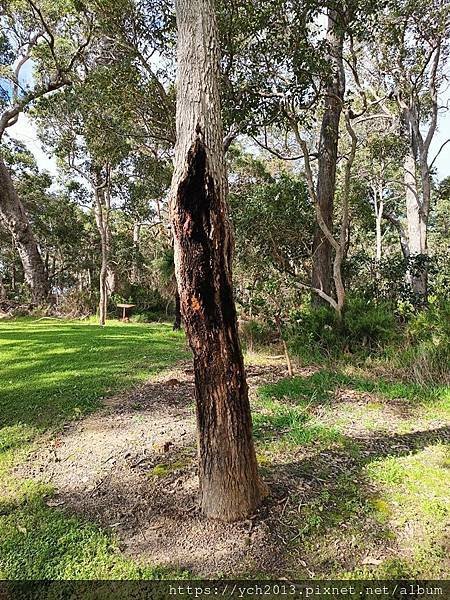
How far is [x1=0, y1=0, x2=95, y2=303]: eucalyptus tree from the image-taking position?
37.3ft

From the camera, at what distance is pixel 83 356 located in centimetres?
567

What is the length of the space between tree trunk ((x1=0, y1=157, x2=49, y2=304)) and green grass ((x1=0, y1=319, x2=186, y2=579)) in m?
6.75

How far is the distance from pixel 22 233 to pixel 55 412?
1227 cm

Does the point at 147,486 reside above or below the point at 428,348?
below

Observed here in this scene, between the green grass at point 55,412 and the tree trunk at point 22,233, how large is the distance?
675cm

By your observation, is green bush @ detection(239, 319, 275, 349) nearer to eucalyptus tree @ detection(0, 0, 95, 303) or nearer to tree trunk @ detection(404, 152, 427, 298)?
tree trunk @ detection(404, 152, 427, 298)

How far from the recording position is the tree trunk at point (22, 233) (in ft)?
44.9

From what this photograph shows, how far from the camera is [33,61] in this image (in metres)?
13.4

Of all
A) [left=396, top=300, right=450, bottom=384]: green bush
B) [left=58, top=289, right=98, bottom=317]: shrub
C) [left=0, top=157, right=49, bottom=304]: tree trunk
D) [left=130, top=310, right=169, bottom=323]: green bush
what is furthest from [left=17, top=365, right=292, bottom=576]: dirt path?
[left=0, top=157, right=49, bottom=304]: tree trunk

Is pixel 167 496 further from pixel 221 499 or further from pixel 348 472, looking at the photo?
pixel 348 472

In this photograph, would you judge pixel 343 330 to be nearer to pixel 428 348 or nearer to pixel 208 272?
pixel 428 348

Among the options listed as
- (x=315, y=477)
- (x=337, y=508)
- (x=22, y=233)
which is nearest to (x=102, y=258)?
(x=22, y=233)

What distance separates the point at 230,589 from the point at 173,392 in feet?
8.29

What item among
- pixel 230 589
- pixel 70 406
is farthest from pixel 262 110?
pixel 230 589
